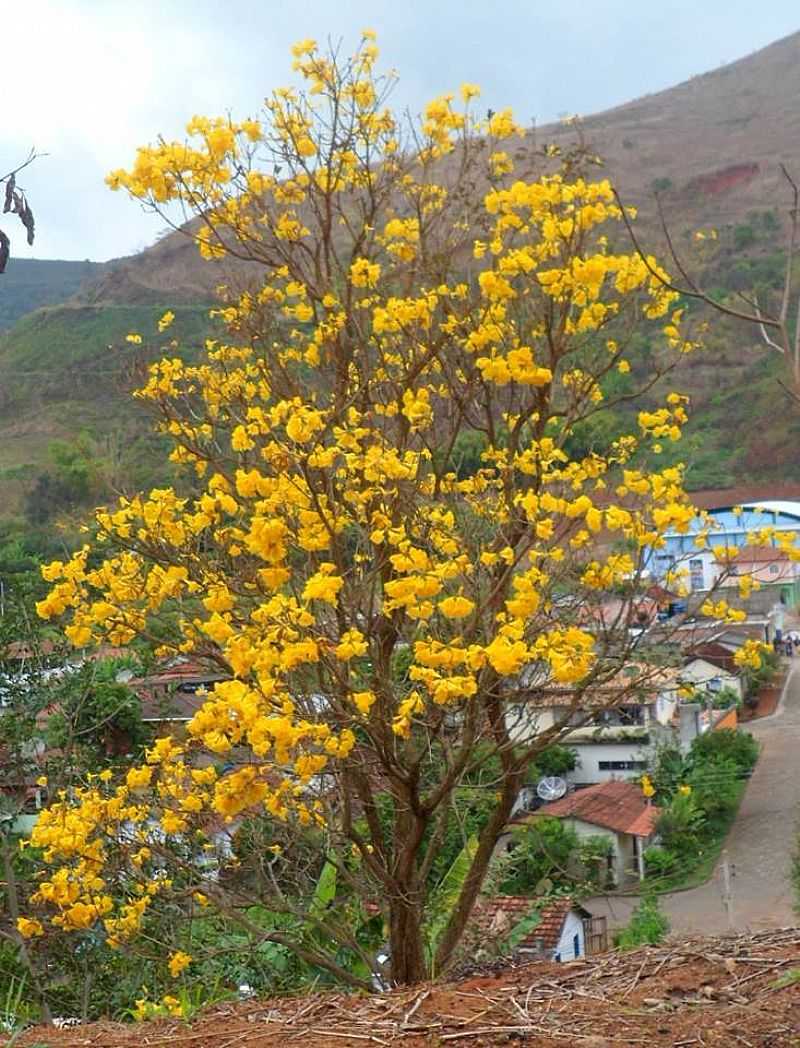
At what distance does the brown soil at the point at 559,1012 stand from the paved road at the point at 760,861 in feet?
33.6

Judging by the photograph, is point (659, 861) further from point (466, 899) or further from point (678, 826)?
point (466, 899)

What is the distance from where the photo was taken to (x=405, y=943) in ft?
15.9

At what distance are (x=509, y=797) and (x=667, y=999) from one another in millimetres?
1977

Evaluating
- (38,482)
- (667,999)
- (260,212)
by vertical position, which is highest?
(38,482)

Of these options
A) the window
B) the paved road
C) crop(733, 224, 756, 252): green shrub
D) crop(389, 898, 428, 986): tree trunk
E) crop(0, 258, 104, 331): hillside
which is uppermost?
crop(0, 258, 104, 331): hillside

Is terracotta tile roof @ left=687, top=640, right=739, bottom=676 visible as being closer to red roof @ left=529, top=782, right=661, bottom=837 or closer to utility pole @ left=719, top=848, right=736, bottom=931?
utility pole @ left=719, top=848, right=736, bottom=931

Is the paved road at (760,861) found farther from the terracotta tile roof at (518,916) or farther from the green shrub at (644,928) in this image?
the terracotta tile roof at (518,916)

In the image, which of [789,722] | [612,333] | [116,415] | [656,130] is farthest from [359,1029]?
[656,130]

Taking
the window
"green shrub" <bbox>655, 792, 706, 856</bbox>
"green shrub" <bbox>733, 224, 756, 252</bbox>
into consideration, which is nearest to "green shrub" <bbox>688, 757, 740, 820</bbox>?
"green shrub" <bbox>655, 792, 706, 856</bbox>

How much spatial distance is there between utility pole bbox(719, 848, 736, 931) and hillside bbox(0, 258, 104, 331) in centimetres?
8327

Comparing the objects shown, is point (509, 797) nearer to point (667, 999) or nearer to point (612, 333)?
point (667, 999)

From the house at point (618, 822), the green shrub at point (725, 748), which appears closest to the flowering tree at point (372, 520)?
the house at point (618, 822)

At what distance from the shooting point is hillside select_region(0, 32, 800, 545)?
48750 mm

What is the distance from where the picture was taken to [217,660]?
5.22 m
